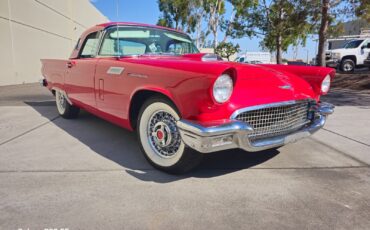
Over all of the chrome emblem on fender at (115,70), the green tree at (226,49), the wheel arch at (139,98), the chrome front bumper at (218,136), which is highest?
the green tree at (226,49)

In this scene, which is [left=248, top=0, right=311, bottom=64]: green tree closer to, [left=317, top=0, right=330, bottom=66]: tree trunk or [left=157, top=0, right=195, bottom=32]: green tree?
[left=317, top=0, right=330, bottom=66]: tree trunk

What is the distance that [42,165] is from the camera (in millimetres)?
3186

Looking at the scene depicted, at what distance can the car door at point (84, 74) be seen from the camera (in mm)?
3951

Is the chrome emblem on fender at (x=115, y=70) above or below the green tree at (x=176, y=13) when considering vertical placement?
below

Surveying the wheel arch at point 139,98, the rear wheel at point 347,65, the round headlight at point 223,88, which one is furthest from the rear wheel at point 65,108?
the rear wheel at point 347,65

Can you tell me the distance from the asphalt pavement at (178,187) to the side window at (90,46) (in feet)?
3.88

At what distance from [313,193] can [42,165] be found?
2.63 m

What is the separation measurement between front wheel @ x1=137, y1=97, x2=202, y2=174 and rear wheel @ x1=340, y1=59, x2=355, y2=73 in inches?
697

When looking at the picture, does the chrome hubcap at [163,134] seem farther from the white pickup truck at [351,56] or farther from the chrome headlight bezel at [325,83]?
the white pickup truck at [351,56]

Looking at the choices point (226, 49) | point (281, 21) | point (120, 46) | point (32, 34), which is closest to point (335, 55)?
point (281, 21)

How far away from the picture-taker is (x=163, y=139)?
290cm

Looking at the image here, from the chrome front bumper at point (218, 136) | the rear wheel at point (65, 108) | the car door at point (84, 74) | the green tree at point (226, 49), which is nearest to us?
the chrome front bumper at point (218, 136)

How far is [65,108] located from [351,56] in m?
17.1

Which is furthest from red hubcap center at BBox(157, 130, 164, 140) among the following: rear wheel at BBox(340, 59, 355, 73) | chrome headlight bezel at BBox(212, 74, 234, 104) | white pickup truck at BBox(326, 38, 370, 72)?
rear wheel at BBox(340, 59, 355, 73)
